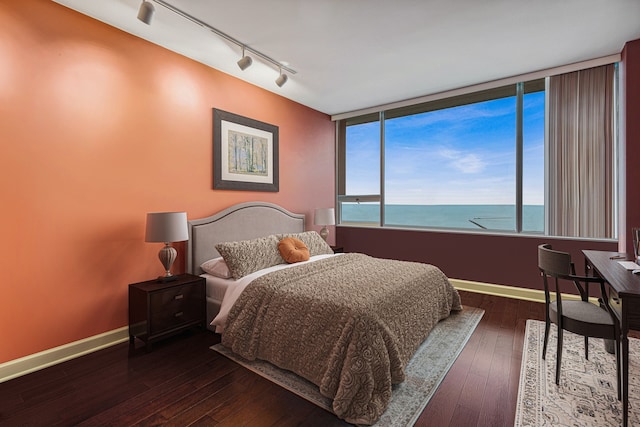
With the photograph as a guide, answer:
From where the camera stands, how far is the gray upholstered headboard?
3143 mm

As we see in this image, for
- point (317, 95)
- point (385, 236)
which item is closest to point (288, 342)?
point (385, 236)

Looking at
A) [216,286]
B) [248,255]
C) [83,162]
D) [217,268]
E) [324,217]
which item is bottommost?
[216,286]

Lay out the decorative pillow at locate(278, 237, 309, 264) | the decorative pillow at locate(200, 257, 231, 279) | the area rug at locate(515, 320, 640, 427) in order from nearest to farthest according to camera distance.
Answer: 1. the area rug at locate(515, 320, 640, 427)
2. the decorative pillow at locate(200, 257, 231, 279)
3. the decorative pillow at locate(278, 237, 309, 264)

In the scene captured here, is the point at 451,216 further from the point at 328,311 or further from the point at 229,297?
the point at 229,297

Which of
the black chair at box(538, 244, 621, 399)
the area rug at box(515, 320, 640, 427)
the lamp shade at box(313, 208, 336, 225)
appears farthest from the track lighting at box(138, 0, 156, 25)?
the area rug at box(515, 320, 640, 427)

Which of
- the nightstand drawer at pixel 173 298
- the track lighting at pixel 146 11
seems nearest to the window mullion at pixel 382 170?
the nightstand drawer at pixel 173 298

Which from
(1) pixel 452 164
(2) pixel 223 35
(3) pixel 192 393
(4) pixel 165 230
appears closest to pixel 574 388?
(3) pixel 192 393

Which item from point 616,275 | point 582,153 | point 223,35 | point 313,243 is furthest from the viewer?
point 313,243

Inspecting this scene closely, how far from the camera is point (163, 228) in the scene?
262 cm

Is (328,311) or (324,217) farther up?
(324,217)

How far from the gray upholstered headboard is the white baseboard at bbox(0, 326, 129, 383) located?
819 mm

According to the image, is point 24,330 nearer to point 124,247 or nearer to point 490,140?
point 124,247

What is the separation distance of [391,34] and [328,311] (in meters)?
2.51

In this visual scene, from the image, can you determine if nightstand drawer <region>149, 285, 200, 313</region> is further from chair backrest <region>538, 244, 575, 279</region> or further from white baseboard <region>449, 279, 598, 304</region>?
white baseboard <region>449, 279, 598, 304</region>
